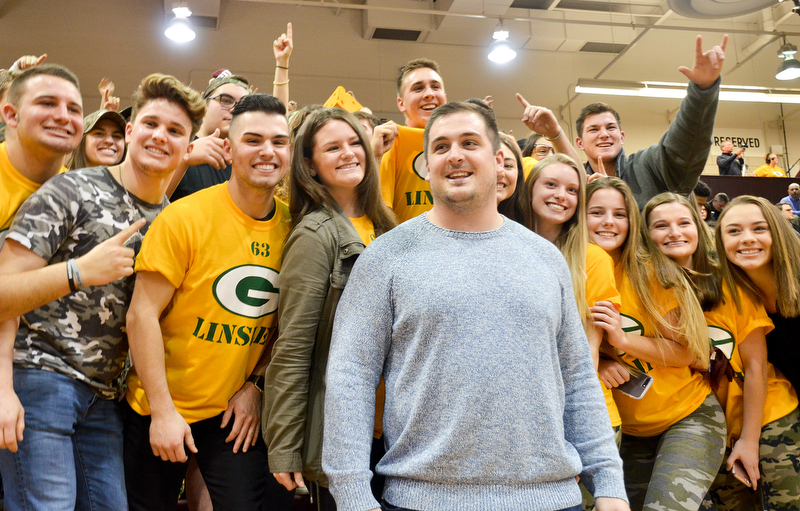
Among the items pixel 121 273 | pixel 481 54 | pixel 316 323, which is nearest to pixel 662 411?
pixel 316 323

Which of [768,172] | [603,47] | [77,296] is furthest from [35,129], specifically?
[768,172]

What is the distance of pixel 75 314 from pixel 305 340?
80 cm

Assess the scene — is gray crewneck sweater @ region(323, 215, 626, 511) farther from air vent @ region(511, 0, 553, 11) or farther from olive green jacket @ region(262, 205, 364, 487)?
air vent @ region(511, 0, 553, 11)

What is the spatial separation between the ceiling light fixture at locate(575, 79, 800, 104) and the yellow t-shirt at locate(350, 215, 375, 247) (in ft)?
29.3

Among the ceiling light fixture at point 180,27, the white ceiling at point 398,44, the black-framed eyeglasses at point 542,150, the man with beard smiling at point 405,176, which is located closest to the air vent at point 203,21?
the white ceiling at point 398,44

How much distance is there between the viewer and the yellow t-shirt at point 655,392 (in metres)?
2.47

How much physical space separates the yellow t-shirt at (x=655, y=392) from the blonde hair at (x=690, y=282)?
0.05 m

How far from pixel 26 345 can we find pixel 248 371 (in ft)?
2.34

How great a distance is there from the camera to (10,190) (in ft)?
6.69

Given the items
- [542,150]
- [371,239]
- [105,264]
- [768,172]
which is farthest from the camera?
[768,172]

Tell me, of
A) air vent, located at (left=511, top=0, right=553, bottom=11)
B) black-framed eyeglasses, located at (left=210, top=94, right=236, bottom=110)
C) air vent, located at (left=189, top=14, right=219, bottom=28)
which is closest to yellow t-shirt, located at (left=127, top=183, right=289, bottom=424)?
black-framed eyeglasses, located at (left=210, top=94, right=236, bottom=110)

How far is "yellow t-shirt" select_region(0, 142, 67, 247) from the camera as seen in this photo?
1.99 meters

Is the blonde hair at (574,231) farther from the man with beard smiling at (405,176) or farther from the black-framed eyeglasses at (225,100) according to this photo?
the black-framed eyeglasses at (225,100)

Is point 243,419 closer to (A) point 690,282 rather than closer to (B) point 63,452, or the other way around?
(B) point 63,452
